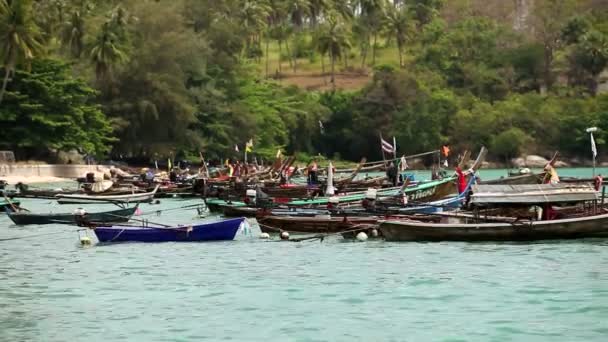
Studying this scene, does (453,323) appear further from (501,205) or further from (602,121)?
(602,121)

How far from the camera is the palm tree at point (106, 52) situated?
353 feet

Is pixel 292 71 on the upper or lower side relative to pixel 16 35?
upper

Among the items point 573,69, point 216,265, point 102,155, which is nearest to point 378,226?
point 216,265

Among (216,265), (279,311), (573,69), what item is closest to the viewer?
(279,311)

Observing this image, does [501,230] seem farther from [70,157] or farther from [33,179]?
[70,157]

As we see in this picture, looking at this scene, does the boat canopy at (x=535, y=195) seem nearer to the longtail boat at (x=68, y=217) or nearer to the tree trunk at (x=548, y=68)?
the longtail boat at (x=68, y=217)

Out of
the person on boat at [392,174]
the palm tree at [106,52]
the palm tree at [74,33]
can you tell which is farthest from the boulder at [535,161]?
the person on boat at [392,174]

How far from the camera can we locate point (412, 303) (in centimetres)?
2772

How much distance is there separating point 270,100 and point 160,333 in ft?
362

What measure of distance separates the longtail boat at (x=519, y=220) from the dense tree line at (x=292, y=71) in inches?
2255

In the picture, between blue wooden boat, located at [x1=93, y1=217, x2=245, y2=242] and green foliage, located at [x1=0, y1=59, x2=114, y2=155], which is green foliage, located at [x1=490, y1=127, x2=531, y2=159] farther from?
blue wooden boat, located at [x1=93, y1=217, x2=245, y2=242]

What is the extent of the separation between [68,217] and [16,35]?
42.8 meters

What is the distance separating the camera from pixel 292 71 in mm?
166500

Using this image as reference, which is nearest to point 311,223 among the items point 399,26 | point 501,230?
point 501,230
